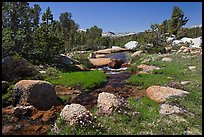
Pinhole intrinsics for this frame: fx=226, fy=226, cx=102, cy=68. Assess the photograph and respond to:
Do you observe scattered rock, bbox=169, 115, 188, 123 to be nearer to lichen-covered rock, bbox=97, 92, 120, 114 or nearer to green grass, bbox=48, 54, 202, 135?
green grass, bbox=48, 54, 202, 135

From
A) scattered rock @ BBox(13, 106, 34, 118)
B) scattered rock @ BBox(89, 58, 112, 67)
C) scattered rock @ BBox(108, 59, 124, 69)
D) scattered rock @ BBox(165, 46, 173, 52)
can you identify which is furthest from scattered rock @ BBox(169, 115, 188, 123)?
scattered rock @ BBox(165, 46, 173, 52)

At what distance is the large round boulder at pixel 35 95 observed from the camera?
1362 cm

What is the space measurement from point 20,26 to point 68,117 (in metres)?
21.5

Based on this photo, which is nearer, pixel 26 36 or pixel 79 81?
pixel 79 81

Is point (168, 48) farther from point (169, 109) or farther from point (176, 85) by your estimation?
point (169, 109)

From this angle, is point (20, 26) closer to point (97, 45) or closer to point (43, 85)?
point (43, 85)

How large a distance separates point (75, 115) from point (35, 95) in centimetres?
449

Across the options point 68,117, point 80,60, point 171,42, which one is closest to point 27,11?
point 80,60

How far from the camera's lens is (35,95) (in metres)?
13.7

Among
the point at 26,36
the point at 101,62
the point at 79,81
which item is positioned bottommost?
the point at 101,62

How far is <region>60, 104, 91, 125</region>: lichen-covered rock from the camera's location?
10.1m

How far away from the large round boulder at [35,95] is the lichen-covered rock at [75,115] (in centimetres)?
352

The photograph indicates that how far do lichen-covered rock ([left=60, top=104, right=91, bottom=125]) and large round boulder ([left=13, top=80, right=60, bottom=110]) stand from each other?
352cm

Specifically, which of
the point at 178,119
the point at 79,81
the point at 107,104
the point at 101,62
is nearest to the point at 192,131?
the point at 178,119
